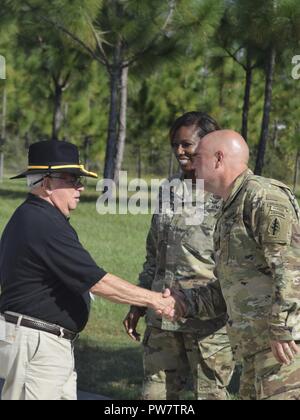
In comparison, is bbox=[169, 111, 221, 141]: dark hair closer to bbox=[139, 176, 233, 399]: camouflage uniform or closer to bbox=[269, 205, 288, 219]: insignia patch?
bbox=[139, 176, 233, 399]: camouflage uniform

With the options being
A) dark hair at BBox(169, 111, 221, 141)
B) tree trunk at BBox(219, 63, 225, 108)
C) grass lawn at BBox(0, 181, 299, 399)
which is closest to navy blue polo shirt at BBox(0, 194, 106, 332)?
dark hair at BBox(169, 111, 221, 141)

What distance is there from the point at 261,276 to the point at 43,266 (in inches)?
34.1

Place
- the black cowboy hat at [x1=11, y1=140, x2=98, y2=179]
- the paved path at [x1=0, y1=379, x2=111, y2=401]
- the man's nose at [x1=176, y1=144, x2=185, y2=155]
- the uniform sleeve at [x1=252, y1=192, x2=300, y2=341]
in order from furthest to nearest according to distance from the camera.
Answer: the paved path at [x1=0, y1=379, x2=111, y2=401] → the man's nose at [x1=176, y1=144, x2=185, y2=155] → the black cowboy hat at [x1=11, y1=140, x2=98, y2=179] → the uniform sleeve at [x1=252, y1=192, x2=300, y2=341]

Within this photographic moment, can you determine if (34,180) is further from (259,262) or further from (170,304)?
(259,262)

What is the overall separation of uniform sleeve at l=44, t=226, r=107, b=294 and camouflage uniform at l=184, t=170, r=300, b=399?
0.53 meters

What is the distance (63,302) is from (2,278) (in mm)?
269

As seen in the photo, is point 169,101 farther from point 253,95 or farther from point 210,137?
point 210,137

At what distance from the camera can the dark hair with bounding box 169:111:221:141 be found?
4102 millimetres

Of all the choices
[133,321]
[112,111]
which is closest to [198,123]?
[133,321]

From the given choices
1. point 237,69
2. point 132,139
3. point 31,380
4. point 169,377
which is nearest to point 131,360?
point 169,377

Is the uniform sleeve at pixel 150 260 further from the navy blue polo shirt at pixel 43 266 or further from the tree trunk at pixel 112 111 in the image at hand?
the tree trunk at pixel 112 111

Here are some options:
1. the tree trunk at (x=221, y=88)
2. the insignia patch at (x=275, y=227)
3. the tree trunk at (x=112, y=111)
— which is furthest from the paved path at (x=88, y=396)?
the tree trunk at (x=221, y=88)

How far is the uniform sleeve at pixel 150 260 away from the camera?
4191 mm

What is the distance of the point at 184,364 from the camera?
4.03 meters
